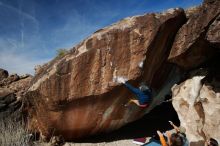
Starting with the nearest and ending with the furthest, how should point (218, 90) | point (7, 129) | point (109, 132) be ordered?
point (218, 90) < point (7, 129) < point (109, 132)

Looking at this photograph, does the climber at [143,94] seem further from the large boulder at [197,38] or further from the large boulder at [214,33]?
the large boulder at [214,33]

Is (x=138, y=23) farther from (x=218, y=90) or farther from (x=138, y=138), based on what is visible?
(x=138, y=138)

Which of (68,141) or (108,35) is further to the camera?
(68,141)

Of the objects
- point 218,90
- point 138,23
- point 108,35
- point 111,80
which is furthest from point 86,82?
point 218,90

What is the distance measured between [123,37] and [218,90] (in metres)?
3.27

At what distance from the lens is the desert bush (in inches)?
375

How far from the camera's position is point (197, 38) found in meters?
9.47

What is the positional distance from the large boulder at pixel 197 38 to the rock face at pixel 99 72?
1.41 feet

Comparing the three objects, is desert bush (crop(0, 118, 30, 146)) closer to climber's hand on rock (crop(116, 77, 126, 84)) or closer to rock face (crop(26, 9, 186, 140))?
rock face (crop(26, 9, 186, 140))

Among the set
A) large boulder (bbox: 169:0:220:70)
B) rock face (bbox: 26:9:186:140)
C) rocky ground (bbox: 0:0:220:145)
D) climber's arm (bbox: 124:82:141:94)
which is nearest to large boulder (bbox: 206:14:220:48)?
large boulder (bbox: 169:0:220:70)

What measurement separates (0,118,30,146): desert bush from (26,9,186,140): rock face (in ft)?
2.43

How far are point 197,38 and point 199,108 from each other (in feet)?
6.95

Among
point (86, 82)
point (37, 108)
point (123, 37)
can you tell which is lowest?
point (37, 108)

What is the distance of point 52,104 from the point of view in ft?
32.2
